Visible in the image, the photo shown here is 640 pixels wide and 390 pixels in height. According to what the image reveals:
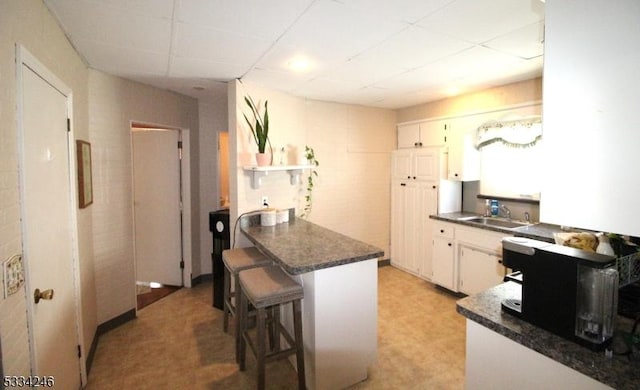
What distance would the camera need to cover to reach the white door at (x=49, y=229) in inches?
56.5

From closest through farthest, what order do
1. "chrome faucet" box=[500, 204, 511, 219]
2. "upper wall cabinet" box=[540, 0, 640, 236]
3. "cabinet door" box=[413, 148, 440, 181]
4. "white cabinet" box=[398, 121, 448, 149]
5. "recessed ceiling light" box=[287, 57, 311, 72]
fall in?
"upper wall cabinet" box=[540, 0, 640, 236]
"recessed ceiling light" box=[287, 57, 311, 72]
"chrome faucet" box=[500, 204, 511, 219]
"cabinet door" box=[413, 148, 440, 181]
"white cabinet" box=[398, 121, 448, 149]

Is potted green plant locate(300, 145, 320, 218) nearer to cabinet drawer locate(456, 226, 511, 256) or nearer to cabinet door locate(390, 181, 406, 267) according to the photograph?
cabinet door locate(390, 181, 406, 267)

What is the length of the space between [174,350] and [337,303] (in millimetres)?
1582

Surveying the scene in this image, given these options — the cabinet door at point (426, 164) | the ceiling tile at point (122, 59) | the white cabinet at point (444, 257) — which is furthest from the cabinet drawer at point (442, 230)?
the ceiling tile at point (122, 59)

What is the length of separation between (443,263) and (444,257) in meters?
0.08

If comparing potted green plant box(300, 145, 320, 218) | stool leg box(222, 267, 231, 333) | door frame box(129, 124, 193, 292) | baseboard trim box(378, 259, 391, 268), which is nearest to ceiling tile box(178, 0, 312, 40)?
potted green plant box(300, 145, 320, 218)

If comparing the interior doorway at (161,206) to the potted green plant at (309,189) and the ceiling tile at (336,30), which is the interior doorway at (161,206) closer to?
the potted green plant at (309,189)

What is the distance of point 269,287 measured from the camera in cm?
195

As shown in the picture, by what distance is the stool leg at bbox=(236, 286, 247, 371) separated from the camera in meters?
2.29

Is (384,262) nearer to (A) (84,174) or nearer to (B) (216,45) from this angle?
(B) (216,45)

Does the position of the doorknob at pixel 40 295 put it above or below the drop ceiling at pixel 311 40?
below

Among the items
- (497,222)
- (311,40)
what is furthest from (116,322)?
(497,222)

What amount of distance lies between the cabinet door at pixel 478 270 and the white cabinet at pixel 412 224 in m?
0.57

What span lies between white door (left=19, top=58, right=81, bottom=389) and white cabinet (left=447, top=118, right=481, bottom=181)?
3.70m
